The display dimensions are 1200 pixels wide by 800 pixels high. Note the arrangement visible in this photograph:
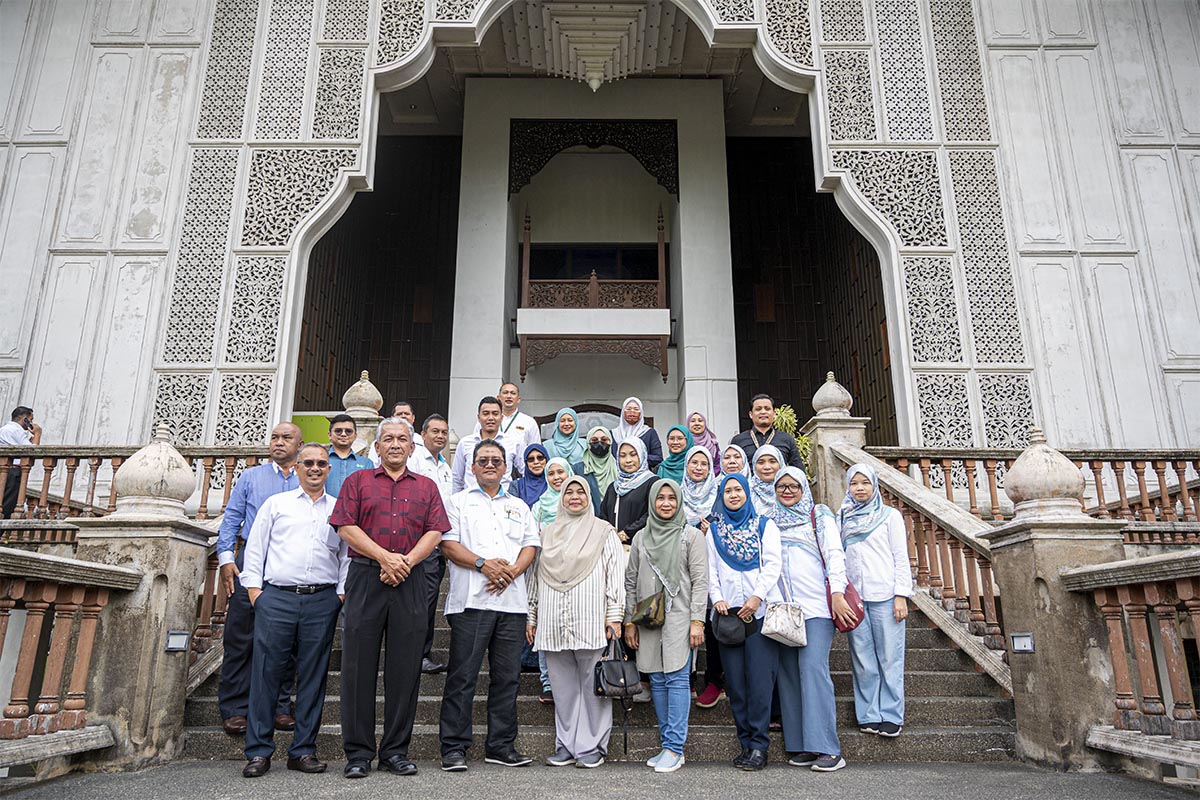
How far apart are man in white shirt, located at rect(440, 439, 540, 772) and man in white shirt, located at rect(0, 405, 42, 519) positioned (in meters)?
4.31

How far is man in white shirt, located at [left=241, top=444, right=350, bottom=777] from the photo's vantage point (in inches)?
135

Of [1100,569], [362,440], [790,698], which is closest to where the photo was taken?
[1100,569]

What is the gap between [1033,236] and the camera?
8016 millimetres

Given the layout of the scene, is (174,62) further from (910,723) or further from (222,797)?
(910,723)


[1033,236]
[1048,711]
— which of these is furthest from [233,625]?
[1033,236]

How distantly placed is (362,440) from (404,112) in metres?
7.53

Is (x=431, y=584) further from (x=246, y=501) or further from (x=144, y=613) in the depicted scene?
(x=144, y=613)

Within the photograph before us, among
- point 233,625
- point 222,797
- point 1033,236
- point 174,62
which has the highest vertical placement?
point 174,62

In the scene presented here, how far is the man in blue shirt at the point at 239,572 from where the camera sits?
12.4 feet

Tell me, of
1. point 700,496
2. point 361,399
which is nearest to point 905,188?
point 700,496

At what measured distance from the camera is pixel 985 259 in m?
7.98

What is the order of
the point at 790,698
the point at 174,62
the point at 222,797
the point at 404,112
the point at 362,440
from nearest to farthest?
the point at 222,797, the point at 790,698, the point at 362,440, the point at 174,62, the point at 404,112

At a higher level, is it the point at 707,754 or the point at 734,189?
the point at 734,189

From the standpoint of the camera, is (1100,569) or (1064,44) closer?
(1100,569)
